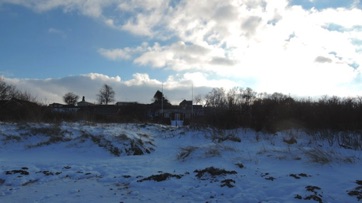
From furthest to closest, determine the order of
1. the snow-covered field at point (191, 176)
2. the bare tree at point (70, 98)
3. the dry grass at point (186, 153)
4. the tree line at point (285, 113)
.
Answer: the bare tree at point (70, 98)
the tree line at point (285, 113)
the dry grass at point (186, 153)
the snow-covered field at point (191, 176)

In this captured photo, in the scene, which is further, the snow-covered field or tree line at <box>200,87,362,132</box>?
tree line at <box>200,87,362,132</box>

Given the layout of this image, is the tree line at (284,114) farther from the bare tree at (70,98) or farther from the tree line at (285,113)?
the bare tree at (70,98)

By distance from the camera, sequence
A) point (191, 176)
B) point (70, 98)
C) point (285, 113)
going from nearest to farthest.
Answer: point (191, 176), point (285, 113), point (70, 98)

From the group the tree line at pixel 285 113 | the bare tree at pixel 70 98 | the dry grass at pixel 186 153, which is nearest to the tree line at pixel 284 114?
the tree line at pixel 285 113

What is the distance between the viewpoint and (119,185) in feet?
26.4

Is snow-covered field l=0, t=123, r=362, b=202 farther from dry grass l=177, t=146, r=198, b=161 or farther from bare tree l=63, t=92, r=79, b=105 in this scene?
bare tree l=63, t=92, r=79, b=105

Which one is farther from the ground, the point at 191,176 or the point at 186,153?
the point at 186,153

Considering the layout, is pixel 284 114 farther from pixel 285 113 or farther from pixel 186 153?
pixel 186 153

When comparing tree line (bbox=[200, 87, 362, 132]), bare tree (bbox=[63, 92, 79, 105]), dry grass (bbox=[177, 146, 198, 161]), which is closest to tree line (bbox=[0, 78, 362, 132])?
tree line (bbox=[200, 87, 362, 132])

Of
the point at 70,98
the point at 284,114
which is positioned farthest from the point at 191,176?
the point at 70,98

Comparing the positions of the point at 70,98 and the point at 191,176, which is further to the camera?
the point at 70,98

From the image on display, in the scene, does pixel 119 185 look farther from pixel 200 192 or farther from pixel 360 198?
pixel 360 198

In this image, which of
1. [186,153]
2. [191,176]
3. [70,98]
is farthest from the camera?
[70,98]

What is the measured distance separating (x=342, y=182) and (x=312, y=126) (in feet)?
30.4
